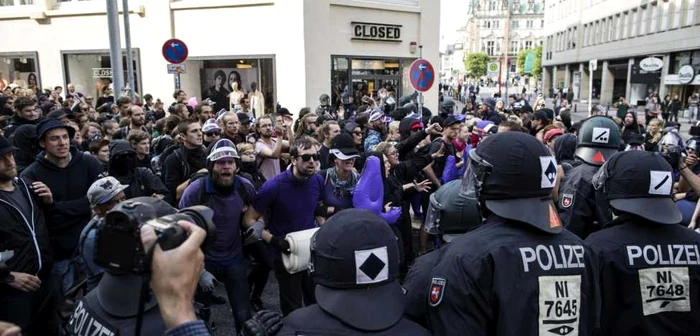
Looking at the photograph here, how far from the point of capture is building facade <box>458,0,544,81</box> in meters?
124

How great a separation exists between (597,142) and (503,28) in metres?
133

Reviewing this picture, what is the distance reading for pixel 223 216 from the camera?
4.31 metres

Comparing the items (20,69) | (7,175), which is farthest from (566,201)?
(20,69)

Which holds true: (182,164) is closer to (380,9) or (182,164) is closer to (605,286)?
(605,286)

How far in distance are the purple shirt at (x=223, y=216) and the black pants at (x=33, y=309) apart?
119cm

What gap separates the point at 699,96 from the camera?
95.5 ft

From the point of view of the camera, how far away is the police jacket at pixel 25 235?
361 centimetres

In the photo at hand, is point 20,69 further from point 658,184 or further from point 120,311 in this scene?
point 658,184

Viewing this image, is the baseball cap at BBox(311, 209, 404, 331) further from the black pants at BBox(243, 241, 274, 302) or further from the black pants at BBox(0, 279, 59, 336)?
the black pants at BBox(243, 241, 274, 302)

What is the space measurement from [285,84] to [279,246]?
12.5 metres

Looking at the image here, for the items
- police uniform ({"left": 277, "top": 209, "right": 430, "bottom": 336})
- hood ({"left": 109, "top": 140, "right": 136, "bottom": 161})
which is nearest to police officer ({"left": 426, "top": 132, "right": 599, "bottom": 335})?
police uniform ({"left": 277, "top": 209, "right": 430, "bottom": 336})

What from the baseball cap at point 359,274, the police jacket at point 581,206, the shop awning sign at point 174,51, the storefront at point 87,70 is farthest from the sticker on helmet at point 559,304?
the storefront at point 87,70

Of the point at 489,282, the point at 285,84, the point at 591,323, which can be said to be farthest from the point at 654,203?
the point at 285,84

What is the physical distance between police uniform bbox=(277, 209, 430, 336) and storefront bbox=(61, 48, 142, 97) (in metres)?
18.8
